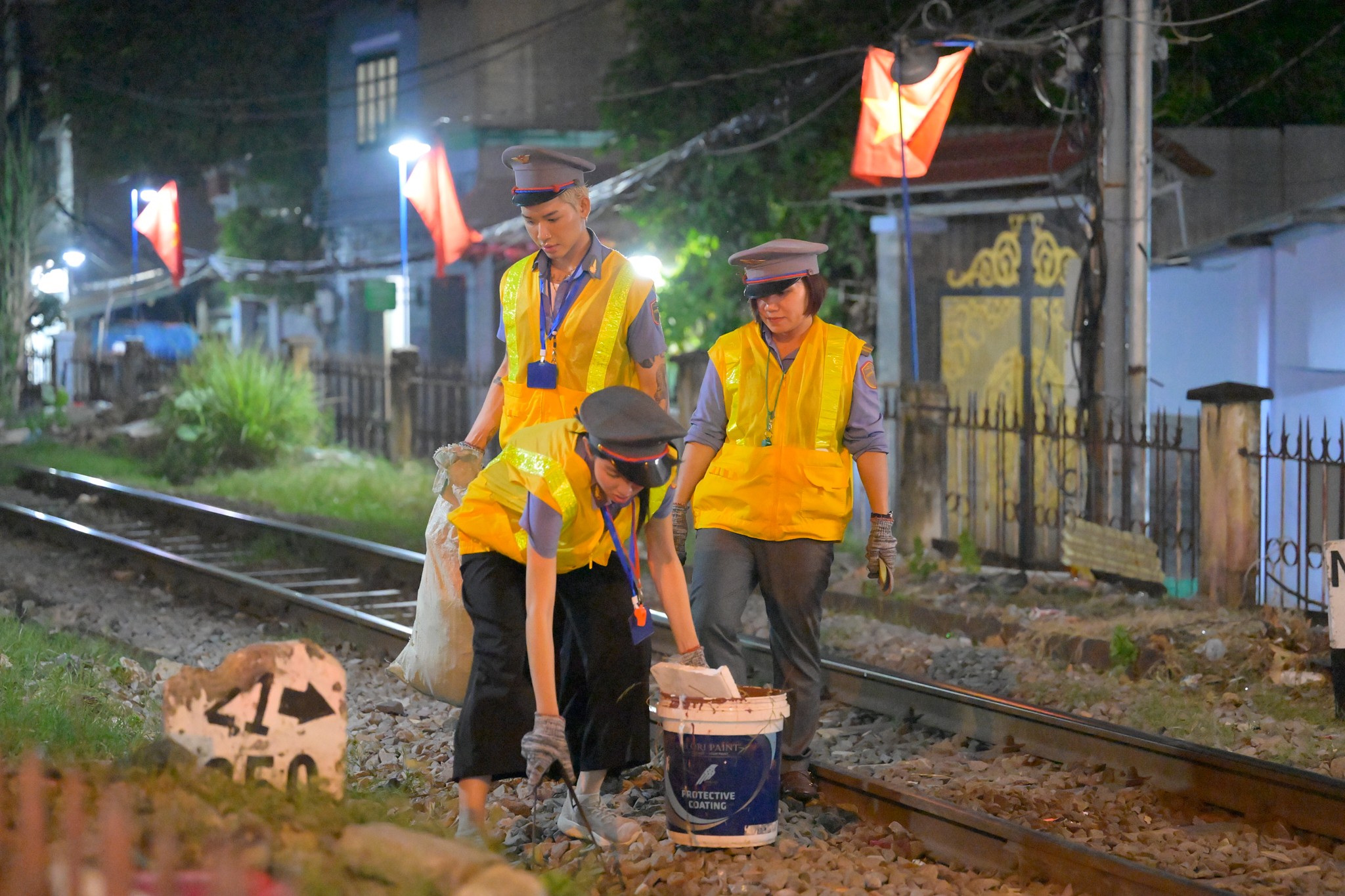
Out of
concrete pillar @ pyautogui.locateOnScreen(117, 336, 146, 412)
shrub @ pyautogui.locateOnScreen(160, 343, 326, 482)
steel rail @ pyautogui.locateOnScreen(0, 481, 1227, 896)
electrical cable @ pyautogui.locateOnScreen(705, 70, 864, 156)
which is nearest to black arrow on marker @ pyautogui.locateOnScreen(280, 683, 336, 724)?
steel rail @ pyautogui.locateOnScreen(0, 481, 1227, 896)

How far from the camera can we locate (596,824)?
5.02 m

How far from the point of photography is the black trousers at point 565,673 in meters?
4.84

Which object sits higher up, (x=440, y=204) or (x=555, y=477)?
(x=440, y=204)

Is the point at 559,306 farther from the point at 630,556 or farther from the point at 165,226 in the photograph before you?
the point at 165,226

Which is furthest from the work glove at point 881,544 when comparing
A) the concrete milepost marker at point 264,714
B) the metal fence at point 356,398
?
the metal fence at point 356,398

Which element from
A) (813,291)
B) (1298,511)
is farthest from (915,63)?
(813,291)

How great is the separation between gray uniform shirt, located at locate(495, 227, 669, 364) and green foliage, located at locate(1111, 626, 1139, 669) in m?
4.04

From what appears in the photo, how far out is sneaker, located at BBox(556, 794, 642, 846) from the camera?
4.98m

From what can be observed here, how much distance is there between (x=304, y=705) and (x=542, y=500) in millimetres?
891

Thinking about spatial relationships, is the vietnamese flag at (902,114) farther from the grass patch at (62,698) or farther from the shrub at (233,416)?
the shrub at (233,416)

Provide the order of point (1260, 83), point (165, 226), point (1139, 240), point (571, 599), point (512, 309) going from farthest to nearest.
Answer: point (165, 226), point (1260, 83), point (1139, 240), point (512, 309), point (571, 599)

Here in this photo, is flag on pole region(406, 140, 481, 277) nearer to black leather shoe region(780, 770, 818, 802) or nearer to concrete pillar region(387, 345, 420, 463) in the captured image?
concrete pillar region(387, 345, 420, 463)

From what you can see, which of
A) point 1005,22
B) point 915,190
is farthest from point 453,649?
point 915,190

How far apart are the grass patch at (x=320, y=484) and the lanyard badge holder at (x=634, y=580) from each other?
7.27m
